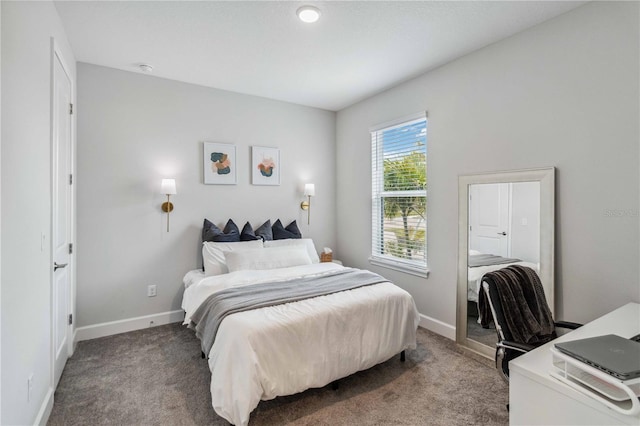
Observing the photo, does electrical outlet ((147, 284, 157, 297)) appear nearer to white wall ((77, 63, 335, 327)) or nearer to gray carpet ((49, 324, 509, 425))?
white wall ((77, 63, 335, 327))

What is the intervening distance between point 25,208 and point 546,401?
255 cm

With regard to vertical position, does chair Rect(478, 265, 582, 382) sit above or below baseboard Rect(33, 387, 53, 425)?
above

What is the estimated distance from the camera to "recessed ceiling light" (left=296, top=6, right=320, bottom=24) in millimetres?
2229

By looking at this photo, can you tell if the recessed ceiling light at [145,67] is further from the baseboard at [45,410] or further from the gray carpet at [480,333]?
the gray carpet at [480,333]

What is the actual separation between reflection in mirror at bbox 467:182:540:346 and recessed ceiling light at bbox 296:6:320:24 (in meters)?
1.98

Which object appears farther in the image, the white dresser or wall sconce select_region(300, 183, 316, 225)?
wall sconce select_region(300, 183, 316, 225)

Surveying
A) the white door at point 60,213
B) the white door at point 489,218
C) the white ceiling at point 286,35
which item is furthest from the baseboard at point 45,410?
the white door at point 489,218

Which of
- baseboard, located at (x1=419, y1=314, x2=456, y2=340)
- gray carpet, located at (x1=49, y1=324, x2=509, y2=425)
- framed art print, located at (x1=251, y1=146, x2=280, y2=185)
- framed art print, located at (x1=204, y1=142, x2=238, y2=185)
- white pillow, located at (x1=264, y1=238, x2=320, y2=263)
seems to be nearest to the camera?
gray carpet, located at (x1=49, y1=324, x2=509, y2=425)

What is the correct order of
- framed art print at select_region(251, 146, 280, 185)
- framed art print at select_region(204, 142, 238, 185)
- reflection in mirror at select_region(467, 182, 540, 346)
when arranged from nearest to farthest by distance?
reflection in mirror at select_region(467, 182, 540, 346) < framed art print at select_region(204, 142, 238, 185) < framed art print at select_region(251, 146, 280, 185)

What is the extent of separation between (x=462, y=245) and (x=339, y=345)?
Answer: 1.58 m


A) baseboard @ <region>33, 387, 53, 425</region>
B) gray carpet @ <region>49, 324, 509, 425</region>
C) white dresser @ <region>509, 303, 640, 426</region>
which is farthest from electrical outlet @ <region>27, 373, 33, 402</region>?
white dresser @ <region>509, 303, 640, 426</region>

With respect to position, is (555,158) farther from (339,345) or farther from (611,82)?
(339,345)

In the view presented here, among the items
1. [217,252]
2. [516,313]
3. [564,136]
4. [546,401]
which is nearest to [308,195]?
[217,252]

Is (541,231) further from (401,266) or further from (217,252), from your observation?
(217,252)
